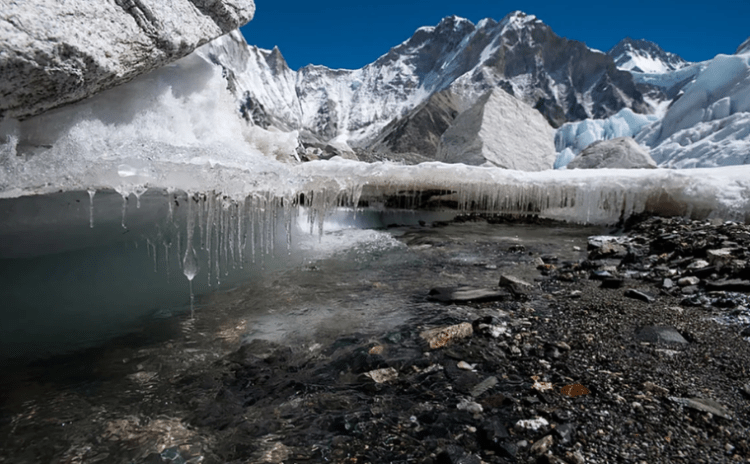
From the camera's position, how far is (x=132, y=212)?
469 centimetres

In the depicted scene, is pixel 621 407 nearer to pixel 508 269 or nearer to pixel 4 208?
pixel 508 269

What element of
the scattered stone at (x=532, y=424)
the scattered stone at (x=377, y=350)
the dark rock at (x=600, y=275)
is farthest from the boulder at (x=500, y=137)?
the scattered stone at (x=532, y=424)

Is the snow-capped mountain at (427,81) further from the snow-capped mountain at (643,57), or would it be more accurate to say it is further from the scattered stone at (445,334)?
the scattered stone at (445,334)

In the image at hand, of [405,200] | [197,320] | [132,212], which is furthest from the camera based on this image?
[405,200]

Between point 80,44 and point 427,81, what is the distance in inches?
4068

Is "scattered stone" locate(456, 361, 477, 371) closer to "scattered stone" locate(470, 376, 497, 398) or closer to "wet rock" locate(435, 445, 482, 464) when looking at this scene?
"scattered stone" locate(470, 376, 497, 398)

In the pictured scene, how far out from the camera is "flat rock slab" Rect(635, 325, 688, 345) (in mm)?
2455

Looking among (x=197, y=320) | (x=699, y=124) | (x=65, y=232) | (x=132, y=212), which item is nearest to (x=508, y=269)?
(x=197, y=320)

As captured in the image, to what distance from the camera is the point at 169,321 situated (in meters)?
3.50

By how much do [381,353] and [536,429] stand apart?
46.4 inches

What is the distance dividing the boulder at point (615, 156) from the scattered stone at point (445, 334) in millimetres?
13792

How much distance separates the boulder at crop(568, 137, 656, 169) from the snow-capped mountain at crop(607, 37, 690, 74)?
123671mm

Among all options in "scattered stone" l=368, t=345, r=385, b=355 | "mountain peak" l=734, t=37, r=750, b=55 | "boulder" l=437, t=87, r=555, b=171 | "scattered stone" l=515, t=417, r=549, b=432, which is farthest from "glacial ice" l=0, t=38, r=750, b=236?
"mountain peak" l=734, t=37, r=750, b=55

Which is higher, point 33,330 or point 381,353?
point 381,353
